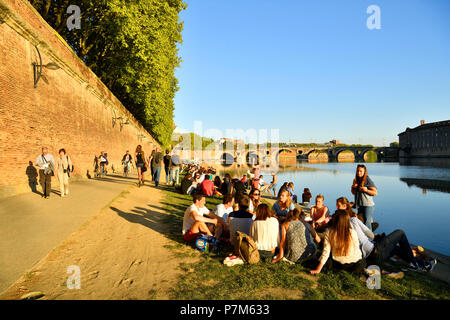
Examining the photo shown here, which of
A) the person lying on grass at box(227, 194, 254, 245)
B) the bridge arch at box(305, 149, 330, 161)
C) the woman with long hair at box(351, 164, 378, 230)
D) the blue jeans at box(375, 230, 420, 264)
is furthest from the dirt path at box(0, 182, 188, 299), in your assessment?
the bridge arch at box(305, 149, 330, 161)

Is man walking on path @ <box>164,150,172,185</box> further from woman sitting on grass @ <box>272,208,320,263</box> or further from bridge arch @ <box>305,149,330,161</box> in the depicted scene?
bridge arch @ <box>305,149,330,161</box>

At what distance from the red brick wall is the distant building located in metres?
98.8

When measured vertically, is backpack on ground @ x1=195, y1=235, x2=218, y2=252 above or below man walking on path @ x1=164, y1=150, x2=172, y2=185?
below

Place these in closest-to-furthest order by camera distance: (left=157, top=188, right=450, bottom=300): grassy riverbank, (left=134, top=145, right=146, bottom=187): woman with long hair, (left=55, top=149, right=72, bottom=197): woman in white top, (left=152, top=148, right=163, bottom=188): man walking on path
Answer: (left=157, top=188, right=450, bottom=300): grassy riverbank, (left=55, top=149, right=72, bottom=197): woman in white top, (left=134, top=145, right=146, bottom=187): woman with long hair, (left=152, top=148, right=163, bottom=188): man walking on path

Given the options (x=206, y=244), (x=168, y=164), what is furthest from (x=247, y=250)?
(x=168, y=164)

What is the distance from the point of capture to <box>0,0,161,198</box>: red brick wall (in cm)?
761

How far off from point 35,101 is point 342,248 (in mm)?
10757

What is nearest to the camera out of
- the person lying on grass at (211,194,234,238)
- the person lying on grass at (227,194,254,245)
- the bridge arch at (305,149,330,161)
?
the person lying on grass at (227,194,254,245)

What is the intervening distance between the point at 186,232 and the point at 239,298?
254 cm

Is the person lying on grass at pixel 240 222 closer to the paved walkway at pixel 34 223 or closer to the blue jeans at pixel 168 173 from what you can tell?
the paved walkway at pixel 34 223

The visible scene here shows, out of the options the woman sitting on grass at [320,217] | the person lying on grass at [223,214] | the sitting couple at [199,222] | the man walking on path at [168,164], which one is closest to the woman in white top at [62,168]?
the sitting couple at [199,222]

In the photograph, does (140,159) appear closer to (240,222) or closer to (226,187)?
(226,187)

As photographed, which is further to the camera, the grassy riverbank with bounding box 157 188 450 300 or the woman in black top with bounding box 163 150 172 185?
the woman in black top with bounding box 163 150 172 185
